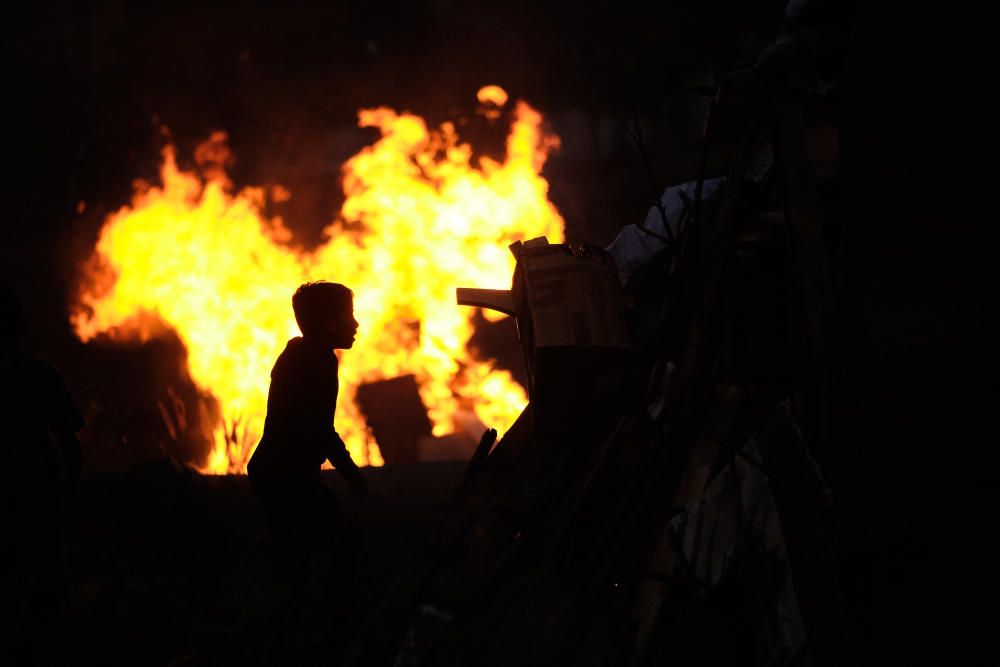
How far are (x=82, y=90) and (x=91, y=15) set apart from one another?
103 centimetres

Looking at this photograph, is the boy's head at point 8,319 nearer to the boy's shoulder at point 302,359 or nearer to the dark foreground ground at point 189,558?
the boy's shoulder at point 302,359

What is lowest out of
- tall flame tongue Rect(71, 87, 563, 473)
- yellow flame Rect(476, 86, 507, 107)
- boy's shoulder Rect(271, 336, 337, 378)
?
boy's shoulder Rect(271, 336, 337, 378)

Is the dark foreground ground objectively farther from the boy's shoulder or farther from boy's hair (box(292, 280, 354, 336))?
boy's hair (box(292, 280, 354, 336))

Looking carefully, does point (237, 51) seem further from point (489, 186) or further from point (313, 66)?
point (489, 186)

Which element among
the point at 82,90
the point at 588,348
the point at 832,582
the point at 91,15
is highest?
the point at 91,15

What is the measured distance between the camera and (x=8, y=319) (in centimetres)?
329

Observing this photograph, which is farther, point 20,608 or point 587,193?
point 587,193

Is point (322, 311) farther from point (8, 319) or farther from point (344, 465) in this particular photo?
point (8, 319)

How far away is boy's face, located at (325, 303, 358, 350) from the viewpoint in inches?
154

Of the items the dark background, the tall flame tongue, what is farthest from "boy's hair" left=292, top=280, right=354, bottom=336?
the dark background

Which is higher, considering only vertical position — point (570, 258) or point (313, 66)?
point (313, 66)

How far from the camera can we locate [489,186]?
29.9 feet

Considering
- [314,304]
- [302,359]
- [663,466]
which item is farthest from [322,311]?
[663,466]

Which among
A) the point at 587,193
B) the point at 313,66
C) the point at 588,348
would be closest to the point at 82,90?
the point at 313,66
